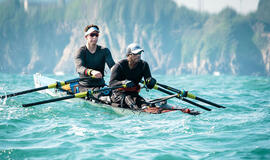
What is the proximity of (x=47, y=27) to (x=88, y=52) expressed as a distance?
184 m

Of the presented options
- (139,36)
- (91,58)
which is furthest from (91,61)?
(139,36)

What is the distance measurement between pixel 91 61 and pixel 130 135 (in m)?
4.50

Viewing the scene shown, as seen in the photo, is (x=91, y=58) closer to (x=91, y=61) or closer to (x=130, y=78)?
(x=91, y=61)

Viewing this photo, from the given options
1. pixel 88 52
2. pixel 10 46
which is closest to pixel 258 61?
pixel 10 46

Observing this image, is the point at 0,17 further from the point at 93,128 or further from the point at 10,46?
the point at 93,128

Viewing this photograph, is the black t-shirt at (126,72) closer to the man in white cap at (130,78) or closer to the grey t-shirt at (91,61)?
the man in white cap at (130,78)

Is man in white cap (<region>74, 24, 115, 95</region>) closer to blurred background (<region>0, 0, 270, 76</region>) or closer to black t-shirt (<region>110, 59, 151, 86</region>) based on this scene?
black t-shirt (<region>110, 59, 151, 86</region>)

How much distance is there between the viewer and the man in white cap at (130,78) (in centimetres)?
894

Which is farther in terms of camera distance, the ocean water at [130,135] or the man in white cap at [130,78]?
the man in white cap at [130,78]

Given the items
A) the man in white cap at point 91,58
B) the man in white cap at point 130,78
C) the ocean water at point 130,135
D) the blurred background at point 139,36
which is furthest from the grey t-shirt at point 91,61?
the blurred background at point 139,36

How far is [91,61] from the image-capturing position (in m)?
10.9

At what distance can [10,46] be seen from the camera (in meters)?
174

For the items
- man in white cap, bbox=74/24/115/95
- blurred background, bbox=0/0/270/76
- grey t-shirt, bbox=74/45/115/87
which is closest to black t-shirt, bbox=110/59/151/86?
man in white cap, bbox=74/24/115/95

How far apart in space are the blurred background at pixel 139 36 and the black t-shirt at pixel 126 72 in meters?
155
